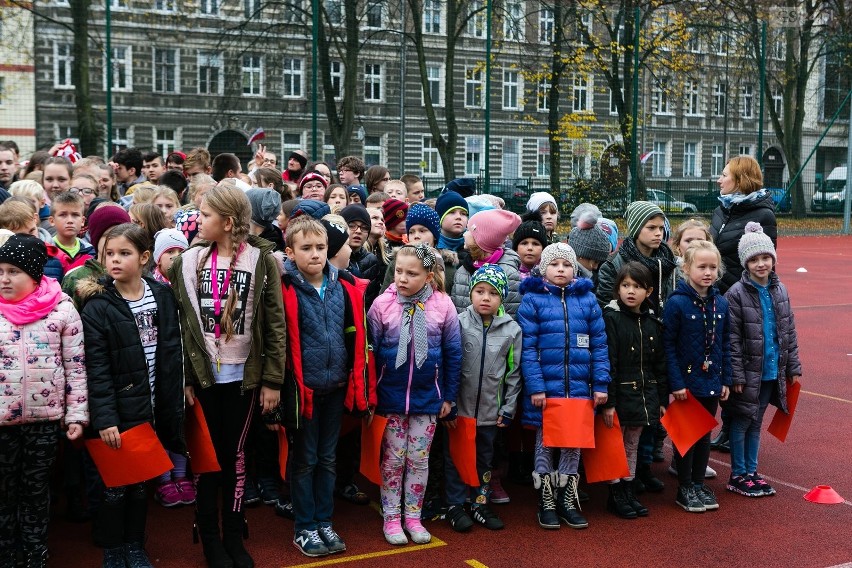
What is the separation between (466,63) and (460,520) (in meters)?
18.3

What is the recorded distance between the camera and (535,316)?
5.56m

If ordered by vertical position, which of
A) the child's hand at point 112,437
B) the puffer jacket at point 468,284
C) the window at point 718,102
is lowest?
the child's hand at point 112,437

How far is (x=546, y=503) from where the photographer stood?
5523 millimetres

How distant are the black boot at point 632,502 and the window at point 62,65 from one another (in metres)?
15.7

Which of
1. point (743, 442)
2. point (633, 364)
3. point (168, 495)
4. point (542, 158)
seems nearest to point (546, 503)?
point (633, 364)

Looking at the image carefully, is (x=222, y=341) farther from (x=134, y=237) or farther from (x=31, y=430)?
(x=31, y=430)

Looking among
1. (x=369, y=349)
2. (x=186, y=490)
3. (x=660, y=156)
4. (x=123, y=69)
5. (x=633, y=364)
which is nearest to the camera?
(x=369, y=349)

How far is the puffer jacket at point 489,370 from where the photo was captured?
18.1 ft

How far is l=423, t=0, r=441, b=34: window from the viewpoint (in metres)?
22.8

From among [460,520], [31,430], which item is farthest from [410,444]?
[31,430]

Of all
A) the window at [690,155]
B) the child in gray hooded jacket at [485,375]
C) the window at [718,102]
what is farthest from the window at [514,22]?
the window at [690,155]

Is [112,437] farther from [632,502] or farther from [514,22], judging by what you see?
[514,22]

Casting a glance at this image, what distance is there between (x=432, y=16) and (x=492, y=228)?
1871cm

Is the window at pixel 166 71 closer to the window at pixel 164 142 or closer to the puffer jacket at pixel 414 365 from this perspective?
the window at pixel 164 142
